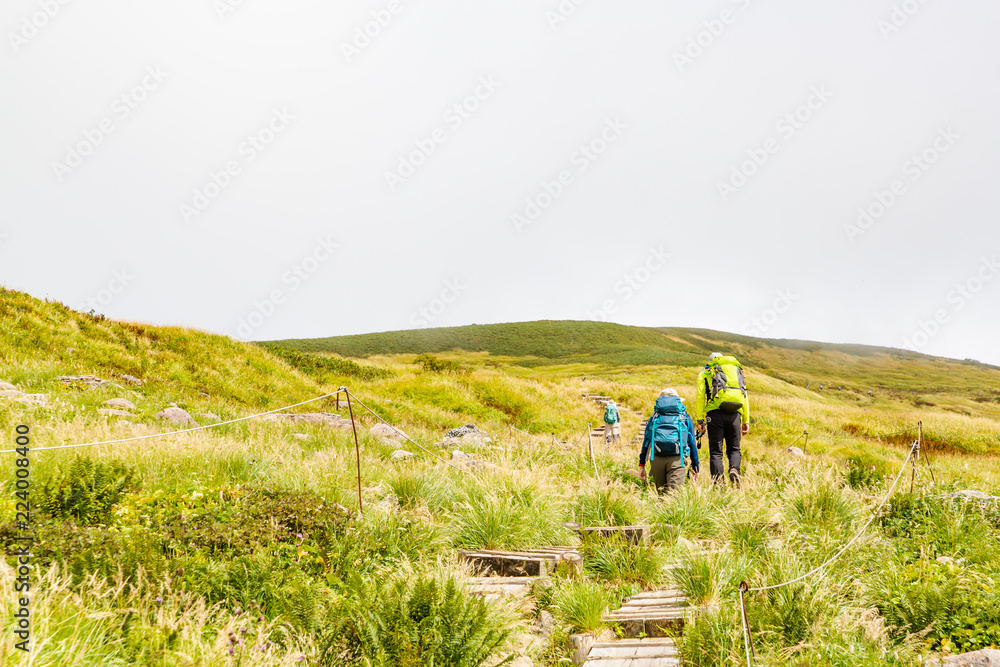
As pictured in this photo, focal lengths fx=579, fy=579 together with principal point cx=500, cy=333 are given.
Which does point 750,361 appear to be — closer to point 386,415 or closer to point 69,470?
point 386,415

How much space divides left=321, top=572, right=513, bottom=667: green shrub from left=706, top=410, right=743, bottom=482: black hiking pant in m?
6.50

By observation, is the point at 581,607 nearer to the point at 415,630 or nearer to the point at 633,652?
the point at 633,652

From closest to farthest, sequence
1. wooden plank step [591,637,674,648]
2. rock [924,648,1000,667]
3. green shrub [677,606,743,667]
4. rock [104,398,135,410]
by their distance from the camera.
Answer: rock [924,648,1000,667] → green shrub [677,606,743,667] → wooden plank step [591,637,674,648] → rock [104,398,135,410]

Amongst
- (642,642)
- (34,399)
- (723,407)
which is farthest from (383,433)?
(642,642)

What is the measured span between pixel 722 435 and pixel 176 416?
9.70 m

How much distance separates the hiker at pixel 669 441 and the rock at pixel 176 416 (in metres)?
8.06

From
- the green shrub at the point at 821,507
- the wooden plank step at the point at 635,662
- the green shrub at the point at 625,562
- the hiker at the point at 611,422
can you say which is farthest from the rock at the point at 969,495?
the hiker at the point at 611,422

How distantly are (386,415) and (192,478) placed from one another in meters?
11.1

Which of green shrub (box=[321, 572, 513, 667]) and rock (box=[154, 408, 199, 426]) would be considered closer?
green shrub (box=[321, 572, 513, 667])

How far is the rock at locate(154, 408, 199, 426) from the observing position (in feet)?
34.1

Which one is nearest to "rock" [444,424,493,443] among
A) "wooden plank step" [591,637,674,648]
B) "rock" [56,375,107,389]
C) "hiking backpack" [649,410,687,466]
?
"hiking backpack" [649,410,687,466]

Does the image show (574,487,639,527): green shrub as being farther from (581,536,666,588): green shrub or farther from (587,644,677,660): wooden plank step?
(587,644,677,660): wooden plank step

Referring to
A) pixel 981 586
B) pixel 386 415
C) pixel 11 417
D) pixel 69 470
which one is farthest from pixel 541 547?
pixel 386 415

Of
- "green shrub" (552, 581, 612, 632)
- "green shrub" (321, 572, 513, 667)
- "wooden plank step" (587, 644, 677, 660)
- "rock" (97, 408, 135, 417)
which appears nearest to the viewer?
"green shrub" (321, 572, 513, 667)
